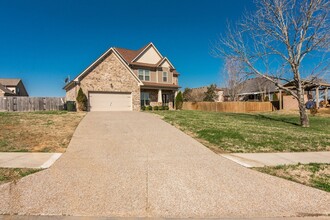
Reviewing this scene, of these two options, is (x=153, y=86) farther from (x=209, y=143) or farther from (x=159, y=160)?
(x=159, y=160)

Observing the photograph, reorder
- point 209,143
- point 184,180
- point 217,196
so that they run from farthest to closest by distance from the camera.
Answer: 1. point 209,143
2. point 184,180
3. point 217,196

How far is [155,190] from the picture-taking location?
4832 millimetres

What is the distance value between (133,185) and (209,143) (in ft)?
16.7

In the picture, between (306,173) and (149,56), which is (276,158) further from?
(149,56)

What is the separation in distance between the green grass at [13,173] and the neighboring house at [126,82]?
17315mm

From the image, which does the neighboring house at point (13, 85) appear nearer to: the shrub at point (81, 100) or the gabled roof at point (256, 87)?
the shrub at point (81, 100)

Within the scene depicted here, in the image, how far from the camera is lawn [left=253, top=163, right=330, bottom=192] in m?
5.37

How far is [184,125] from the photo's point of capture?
1339 cm

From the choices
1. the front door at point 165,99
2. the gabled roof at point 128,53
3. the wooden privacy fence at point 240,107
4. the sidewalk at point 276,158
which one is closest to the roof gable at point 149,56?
the gabled roof at point 128,53

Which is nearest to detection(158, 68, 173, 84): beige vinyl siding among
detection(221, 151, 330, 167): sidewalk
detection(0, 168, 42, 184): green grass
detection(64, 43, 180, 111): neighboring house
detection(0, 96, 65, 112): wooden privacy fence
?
detection(64, 43, 180, 111): neighboring house

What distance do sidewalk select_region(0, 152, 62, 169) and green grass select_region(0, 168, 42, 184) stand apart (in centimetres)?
28

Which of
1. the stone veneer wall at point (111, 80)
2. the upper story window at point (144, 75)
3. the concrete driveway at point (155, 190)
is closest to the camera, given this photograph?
the concrete driveway at point (155, 190)

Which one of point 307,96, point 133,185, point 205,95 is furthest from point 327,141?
point 205,95

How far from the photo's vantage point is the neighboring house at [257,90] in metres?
41.0
